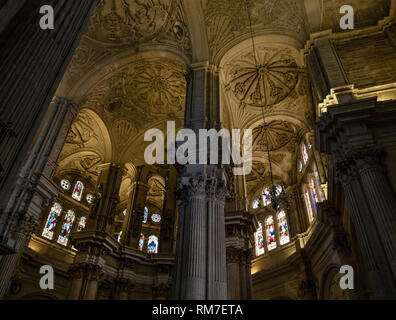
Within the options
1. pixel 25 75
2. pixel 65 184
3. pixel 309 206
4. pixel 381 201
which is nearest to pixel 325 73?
pixel 381 201

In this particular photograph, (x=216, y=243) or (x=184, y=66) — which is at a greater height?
(x=184, y=66)

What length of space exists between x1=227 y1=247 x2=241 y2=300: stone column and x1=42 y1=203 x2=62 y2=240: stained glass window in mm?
10330

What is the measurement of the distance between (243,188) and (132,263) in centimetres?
630

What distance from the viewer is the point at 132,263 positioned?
1409 centimetres

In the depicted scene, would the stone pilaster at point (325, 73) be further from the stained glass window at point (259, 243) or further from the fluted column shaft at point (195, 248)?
the stained glass window at point (259, 243)

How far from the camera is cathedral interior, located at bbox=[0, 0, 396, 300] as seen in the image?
562cm

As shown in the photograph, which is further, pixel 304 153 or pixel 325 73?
pixel 304 153

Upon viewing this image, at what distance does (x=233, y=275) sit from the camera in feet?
35.2

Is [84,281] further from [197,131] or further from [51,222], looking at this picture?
[197,131]

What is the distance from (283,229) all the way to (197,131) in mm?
10143

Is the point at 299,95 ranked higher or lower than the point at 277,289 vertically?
higher
